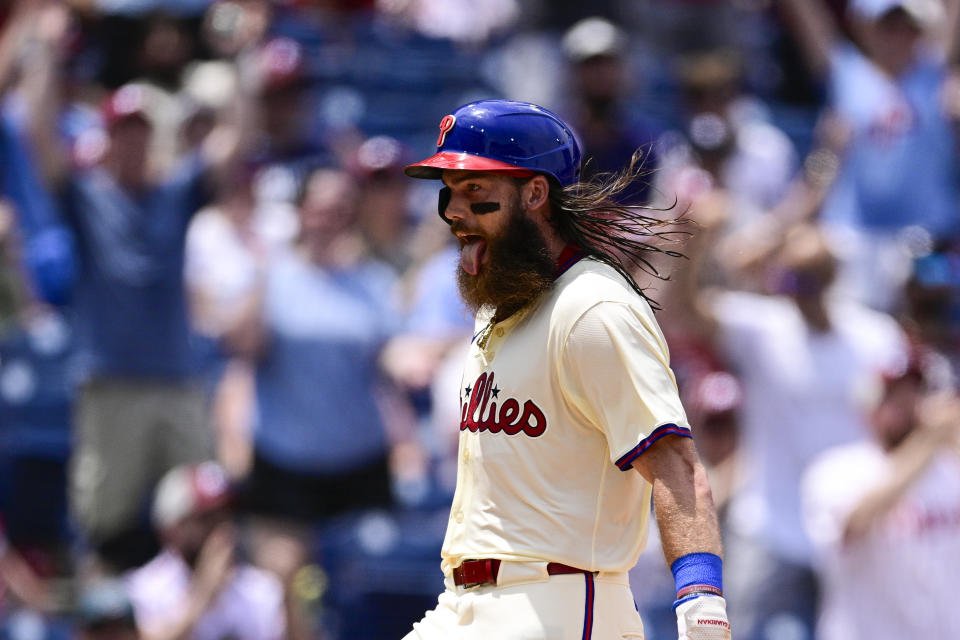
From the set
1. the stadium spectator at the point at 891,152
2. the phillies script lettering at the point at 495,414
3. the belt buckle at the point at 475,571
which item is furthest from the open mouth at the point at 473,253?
the stadium spectator at the point at 891,152

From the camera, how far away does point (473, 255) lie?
3.45m

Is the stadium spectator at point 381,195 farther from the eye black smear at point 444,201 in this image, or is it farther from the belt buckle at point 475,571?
the belt buckle at point 475,571

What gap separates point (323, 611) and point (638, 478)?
361 cm

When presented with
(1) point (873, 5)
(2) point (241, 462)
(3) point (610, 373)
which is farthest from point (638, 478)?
(1) point (873, 5)

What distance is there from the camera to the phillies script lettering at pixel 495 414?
130 inches

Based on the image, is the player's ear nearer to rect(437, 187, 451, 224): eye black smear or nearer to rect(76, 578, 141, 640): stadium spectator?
rect(437, 187, 451, 224): eye black smear

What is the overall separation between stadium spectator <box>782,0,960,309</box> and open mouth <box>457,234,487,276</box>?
4.97m

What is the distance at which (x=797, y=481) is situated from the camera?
666cm

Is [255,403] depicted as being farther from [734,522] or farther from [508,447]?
[508,447]

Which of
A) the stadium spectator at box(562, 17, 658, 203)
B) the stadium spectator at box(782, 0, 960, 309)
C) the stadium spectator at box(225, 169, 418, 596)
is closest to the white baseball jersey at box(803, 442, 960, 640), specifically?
the stadium spectator at box(562, 17, 658, 203)

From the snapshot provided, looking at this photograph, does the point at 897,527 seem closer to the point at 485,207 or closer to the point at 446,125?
the point at 485,207

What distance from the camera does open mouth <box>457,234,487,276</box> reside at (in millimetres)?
3447

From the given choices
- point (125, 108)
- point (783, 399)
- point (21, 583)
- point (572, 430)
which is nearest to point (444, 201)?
point (572, 430)

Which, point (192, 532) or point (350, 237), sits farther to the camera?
point (350, 237)
